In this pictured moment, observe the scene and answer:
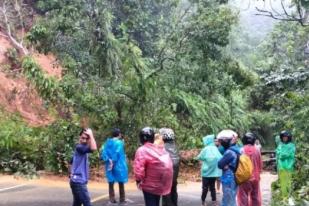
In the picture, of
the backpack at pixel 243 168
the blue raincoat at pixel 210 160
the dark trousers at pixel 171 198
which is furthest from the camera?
the blue raincoat at pixel 210 160

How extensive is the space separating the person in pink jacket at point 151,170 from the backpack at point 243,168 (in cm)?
135

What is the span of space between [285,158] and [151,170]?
481 cm

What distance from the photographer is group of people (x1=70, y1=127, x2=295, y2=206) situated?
632 cm

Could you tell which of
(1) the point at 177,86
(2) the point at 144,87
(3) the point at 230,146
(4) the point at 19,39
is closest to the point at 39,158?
(2) the point at 144,87

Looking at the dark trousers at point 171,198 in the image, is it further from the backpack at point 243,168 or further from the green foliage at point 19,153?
the green foliage at point 19,153

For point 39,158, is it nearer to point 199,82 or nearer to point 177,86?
point 177,86

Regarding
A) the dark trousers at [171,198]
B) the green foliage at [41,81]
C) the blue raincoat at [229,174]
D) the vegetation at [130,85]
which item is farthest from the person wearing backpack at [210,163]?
the green foliage at [41,81]

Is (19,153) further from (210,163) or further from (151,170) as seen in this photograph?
(151,170)

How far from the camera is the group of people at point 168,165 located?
249 inches

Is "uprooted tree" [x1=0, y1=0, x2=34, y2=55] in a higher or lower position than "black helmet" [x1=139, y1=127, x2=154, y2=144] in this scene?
higher

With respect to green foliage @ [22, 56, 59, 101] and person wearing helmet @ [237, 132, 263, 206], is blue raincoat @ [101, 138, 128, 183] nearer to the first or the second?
person wearing helmet @ [237, 132, 263, 206]

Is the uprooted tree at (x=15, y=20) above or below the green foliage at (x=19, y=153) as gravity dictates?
above

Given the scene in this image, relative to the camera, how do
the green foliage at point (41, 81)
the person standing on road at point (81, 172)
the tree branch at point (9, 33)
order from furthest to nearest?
1. the tree branch at point (9, 33)
2. the green foliage at point (41, 81)
3. the person standing on road at point (81, 172)

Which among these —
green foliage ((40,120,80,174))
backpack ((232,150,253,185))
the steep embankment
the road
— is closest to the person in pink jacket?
backpack ((232,150,253,185))
